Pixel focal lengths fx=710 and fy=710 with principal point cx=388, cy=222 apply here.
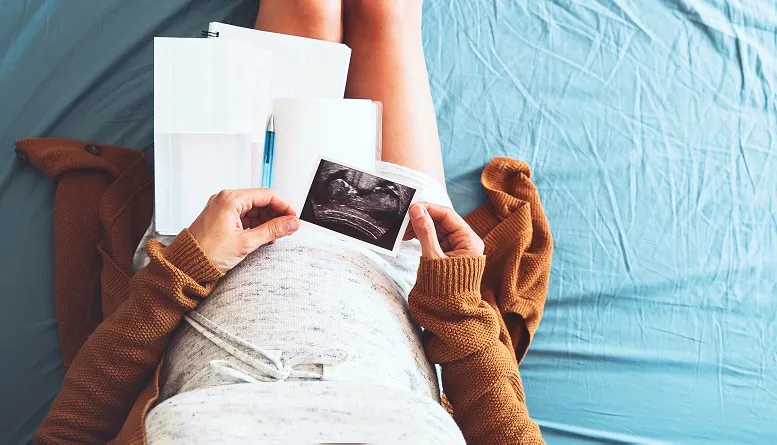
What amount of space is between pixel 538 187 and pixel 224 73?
1.87 feet

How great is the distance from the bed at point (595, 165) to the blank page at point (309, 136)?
11.0 inches

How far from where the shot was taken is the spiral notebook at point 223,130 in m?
1.00

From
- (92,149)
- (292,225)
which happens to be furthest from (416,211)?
(92,149)

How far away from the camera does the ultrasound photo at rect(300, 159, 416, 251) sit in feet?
3.11

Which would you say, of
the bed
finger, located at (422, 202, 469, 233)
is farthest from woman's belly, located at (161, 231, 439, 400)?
the bed

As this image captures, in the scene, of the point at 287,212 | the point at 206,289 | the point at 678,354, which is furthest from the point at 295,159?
the point at 678,354

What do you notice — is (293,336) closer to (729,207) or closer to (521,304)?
(521,304)

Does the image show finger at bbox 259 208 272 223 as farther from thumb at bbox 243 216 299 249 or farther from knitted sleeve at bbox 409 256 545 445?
knitted sleeve at bbox 409 256 545 445

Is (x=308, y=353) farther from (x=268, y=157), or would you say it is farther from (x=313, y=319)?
(x=268, y=157)

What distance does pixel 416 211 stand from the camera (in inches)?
36.6

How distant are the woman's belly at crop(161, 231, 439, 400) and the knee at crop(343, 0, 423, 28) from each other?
0.40 meters

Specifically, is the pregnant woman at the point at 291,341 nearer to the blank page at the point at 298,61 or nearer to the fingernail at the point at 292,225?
the fingernail at the point at 292,225

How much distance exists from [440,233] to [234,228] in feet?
0.97

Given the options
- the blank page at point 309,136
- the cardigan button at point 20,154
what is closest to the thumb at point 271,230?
the blank page at point 309,136
